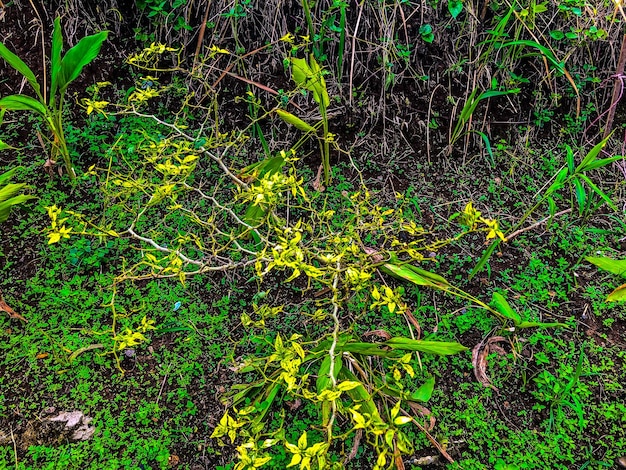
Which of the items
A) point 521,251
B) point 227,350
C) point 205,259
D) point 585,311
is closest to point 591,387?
point 585,311

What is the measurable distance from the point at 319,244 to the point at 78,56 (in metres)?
0.99

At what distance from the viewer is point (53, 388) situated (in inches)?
53.5

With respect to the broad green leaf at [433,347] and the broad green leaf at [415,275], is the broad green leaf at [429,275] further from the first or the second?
the broad green leaf at [433,347]

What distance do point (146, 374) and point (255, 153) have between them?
0.92 meters

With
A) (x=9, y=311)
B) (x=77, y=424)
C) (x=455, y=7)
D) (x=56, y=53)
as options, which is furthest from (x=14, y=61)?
(x=455, y=7)

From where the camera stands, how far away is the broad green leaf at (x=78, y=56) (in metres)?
1.56

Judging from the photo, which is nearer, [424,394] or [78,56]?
[424,394]

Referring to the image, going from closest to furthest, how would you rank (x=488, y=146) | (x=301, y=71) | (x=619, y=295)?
1. (x=619, y=295)
2. (x=301, y=71)
3. (x=488, y=146)

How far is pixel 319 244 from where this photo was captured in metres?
1.60

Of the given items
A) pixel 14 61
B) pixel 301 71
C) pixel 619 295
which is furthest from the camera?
pixel 301 71

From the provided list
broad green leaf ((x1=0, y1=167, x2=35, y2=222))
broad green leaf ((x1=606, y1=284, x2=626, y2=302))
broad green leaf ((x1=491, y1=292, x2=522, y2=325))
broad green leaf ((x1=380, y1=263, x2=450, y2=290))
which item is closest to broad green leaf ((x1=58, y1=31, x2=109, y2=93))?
broad green leaf ((x1=0, y1=167, x2=35, y2=222))

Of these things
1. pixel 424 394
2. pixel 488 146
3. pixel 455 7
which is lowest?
pixel 424 394

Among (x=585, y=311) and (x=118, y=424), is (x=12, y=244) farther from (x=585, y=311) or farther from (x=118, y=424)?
(x=585, y=311)

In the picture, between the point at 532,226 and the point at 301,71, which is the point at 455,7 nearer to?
the point at 301,71
